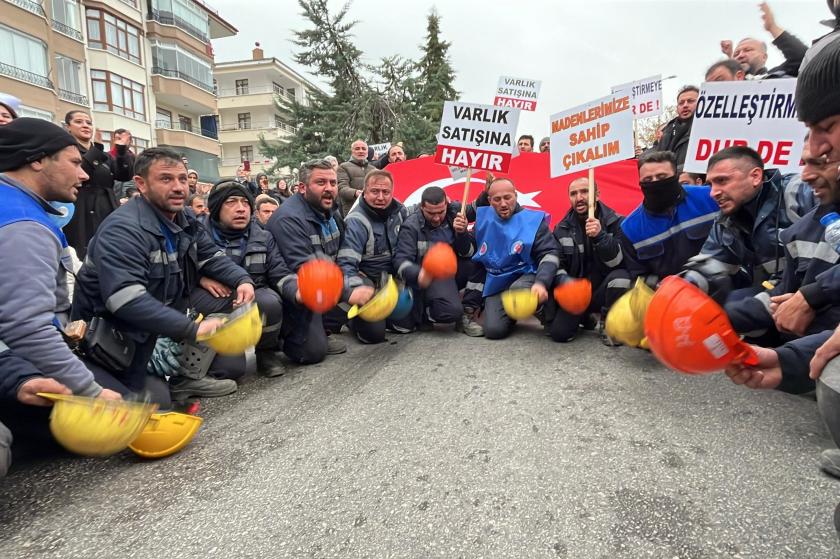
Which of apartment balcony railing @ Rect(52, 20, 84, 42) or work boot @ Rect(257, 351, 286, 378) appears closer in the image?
work boot @ Rect(257, 351, 286, 378)

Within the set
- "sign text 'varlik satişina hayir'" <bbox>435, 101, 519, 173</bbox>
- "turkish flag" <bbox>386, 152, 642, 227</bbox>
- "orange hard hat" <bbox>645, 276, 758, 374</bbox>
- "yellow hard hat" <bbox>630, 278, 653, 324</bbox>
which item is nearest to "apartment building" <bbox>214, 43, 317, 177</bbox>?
"turkish flag" <bbox>386, 152, 642, 227</bbox>

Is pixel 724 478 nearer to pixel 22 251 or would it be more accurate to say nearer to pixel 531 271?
pixel 531 271

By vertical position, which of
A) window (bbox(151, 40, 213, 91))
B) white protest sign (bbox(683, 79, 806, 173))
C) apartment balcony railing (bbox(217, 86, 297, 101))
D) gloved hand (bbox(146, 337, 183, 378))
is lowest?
gloved hand (bbox(146, 337, 183, 378))

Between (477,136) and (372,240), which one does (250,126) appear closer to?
(477,136)

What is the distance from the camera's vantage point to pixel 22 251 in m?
2.03

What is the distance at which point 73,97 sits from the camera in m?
22.7

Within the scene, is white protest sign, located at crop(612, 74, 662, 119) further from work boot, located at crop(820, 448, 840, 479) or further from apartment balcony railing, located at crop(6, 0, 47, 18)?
apartment balcony railing, located at crop(6, 0, 47, 18)

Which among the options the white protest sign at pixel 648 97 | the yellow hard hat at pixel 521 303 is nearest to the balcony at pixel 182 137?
the white protest sign at pixel 648 97

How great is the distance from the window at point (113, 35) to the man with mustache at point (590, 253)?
A: 29839 mm

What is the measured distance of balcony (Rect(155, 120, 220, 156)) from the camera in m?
28.9

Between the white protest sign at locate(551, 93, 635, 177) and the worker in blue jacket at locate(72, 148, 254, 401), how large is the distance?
124 inches

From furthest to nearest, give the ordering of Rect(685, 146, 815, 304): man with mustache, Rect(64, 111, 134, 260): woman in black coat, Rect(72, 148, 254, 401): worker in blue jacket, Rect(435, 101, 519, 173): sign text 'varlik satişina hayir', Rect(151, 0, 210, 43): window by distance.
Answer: Rect(151, 0, 210, 43): window, Rect(64, 111, 134, 260): woman in black coat, Rect(435, 101, 519, 173): sign text 'varlik satişina hayir', Rect(685, 146, 815, 304): man with mustache, Rect(72, 148, 254, 401): worker in blue jacket

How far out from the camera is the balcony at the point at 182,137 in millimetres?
28906

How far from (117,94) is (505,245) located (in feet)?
95.0
